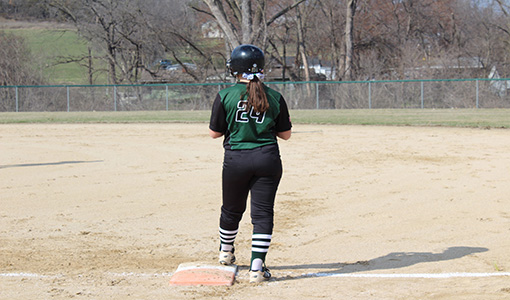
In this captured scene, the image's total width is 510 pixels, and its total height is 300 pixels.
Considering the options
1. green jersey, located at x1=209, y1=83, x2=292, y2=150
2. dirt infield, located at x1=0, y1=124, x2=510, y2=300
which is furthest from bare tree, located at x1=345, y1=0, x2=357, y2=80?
green jersey, located at x1=209, y1=83, x2=292, y2=150

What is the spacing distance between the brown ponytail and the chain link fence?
2924cm

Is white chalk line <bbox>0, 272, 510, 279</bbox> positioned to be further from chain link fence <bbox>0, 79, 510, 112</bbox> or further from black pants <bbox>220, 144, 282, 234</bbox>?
chain link fence <bbox>0, 79, 510, 112</bbox>

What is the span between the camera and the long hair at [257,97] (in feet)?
14.9

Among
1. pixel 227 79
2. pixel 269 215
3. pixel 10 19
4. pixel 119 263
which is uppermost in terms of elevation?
pixel 10 19

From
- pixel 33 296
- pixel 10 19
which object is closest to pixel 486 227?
pixel 33 296

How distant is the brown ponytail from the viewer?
14.9 feet

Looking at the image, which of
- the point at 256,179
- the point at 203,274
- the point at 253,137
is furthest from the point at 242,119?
the point at 203,274

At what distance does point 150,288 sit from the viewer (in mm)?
4633

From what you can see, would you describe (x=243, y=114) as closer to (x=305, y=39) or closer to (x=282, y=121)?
(x=282, y=121)

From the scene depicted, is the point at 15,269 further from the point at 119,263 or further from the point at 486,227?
the point at 486,227

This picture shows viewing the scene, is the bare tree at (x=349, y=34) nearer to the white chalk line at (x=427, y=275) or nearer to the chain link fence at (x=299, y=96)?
the chain link fence at (x=299, y=96)

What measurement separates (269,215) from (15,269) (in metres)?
2.31

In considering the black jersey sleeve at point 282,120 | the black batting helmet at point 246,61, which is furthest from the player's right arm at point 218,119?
the black jersey sleeve at point 282,120

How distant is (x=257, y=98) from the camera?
15.0ft
